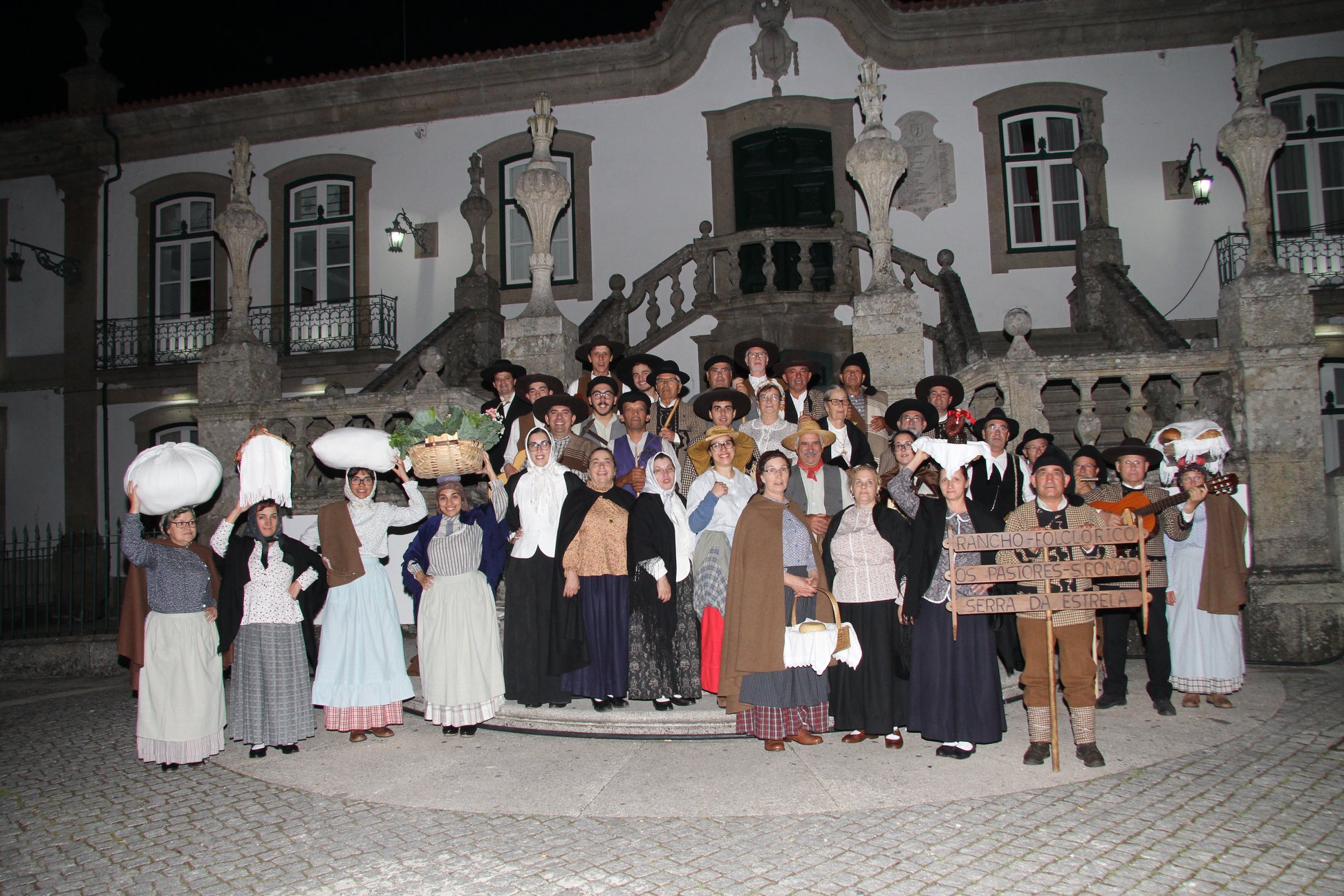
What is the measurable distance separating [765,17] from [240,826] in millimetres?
12977

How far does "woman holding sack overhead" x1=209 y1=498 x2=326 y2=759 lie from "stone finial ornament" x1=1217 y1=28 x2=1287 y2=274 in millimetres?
7921

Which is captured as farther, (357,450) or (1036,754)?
(357,450)

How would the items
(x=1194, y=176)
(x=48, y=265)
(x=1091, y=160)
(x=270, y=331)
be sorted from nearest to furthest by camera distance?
(x=1091, y=160), (x=1194, y=176), (x=270, y=331), (x=48, y=265)

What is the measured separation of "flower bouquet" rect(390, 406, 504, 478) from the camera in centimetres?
576

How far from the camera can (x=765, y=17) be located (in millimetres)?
13555

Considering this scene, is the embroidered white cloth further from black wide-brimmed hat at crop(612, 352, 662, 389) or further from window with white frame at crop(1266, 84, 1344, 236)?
window with white frame at crop(1266, 84, 1344, 236)

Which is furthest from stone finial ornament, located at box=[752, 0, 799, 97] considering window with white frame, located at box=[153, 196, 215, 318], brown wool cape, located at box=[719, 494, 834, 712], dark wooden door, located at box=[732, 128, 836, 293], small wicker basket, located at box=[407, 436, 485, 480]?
brown wool cape, located at box=[719, 494, 834, 712]

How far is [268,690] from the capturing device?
562 centimetres

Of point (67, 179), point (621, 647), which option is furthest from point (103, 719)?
point (67, 179)

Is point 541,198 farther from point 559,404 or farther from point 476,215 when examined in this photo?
point 476,215

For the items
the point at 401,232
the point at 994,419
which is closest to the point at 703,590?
the point at 994,419

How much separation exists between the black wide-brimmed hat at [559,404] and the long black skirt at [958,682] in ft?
9.52

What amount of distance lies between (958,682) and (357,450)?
4145mm

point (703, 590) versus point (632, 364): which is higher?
point (632, 364)
